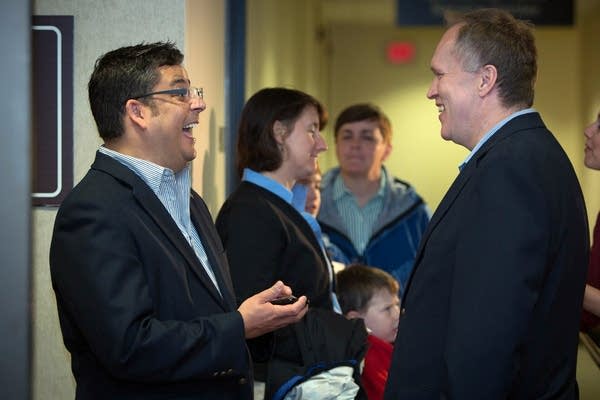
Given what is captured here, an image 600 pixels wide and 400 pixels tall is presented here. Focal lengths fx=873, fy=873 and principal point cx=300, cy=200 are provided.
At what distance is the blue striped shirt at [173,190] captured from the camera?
2000 mm

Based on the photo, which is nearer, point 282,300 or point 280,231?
point 282,300

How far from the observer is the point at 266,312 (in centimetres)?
203

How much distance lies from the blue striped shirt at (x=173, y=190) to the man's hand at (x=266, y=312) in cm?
11

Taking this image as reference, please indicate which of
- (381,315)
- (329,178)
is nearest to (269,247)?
(381,315)

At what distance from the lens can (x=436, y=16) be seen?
5.59 metres

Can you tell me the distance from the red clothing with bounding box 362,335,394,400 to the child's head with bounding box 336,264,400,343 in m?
0.24

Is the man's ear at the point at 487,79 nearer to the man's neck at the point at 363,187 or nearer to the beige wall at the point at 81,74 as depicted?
the beige wall at the point at 81,74

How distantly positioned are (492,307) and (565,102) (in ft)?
22.9

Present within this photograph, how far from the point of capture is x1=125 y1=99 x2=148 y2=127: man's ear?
2031 millimetres

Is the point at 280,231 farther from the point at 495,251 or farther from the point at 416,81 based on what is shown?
the point at 416,81

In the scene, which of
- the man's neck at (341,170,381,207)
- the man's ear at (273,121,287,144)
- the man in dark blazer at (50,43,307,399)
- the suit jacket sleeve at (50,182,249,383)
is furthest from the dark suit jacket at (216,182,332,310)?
the man's neck at (341,170,381,207)

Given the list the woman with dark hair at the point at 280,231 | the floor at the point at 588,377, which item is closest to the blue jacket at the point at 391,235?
the floor at the point at 588,377

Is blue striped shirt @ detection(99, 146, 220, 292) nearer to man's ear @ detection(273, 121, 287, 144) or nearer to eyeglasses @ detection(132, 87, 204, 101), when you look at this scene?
eyeglasses @ detection(132, 87, 204, 101)

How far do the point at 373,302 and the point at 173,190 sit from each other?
1.25 m
